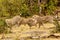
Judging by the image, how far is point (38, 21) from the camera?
1204 centimetres

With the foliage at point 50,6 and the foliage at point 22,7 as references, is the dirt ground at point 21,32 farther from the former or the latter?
the foliage at point 50,6

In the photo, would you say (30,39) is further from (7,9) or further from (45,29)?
(7,9)

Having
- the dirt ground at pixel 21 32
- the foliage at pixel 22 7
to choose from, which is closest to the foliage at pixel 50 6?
the foliage at pixel 22 7

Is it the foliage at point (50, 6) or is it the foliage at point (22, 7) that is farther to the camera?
the foliage at point (50, 6)

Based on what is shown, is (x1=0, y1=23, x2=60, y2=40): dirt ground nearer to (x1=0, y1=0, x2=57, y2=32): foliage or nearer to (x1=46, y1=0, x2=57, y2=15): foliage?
(x1=0, y1=0, x2=57, y2=32): foliage

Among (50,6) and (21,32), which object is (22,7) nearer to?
(50,6)

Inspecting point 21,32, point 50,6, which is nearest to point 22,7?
point 50,6

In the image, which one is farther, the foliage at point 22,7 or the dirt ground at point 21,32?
the foliage at point 22,7

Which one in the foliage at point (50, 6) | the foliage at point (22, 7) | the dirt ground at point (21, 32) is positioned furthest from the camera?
the foliage at point (50, 6)

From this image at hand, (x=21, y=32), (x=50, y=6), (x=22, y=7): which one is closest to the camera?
(x=21, y=32)

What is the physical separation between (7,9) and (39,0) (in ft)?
7.32

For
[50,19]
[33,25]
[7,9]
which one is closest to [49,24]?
[50,19]

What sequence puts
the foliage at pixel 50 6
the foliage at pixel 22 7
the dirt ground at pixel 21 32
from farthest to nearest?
the foliage at pixel 50 6
the foliage at pixel 22 7
the dirt ground at pixel 21 32

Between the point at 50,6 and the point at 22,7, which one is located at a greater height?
the point at 22,7
